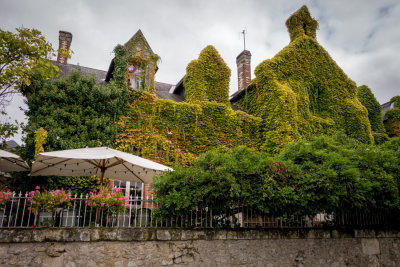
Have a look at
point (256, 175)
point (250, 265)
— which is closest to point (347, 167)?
Answer: point (256, 175)

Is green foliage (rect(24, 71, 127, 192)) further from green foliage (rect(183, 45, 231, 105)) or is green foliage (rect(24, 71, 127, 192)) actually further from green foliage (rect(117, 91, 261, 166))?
green foliage (rect(183, 45, 231, 105))

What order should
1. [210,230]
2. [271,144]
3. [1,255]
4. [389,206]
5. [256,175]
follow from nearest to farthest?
1. [1,255]
2. [210,230]
3. [256,175]
4. [389,206]
5. [271,144]

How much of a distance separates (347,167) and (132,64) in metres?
10.5

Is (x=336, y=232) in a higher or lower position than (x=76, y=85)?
lower

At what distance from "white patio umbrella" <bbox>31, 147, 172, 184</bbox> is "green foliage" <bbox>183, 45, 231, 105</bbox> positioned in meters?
7.11

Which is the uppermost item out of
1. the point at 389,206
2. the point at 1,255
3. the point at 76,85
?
the point at 76,85

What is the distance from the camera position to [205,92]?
15.4 m

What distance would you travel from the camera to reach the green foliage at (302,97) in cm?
1512

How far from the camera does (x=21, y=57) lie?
9.15 meters

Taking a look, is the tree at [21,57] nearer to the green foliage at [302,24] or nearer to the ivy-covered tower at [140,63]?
the ivy-covered tower at [140,63]

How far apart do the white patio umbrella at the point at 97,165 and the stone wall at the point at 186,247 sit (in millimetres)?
1706

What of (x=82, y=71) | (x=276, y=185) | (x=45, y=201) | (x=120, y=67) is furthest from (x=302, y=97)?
(x=45, y=201)

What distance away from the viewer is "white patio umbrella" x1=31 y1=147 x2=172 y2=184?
652 centimetres

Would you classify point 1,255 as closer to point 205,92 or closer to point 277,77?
point 205,92
